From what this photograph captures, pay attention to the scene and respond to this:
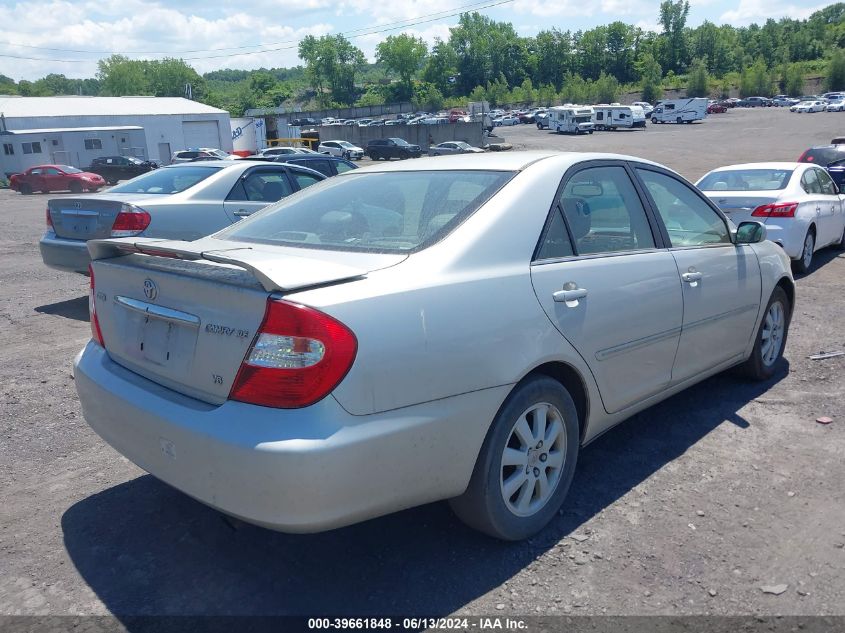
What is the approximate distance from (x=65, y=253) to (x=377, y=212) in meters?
5.44

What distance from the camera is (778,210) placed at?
8.89 metres

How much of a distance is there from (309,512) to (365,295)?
0.78m

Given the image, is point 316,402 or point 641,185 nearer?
point 316,402

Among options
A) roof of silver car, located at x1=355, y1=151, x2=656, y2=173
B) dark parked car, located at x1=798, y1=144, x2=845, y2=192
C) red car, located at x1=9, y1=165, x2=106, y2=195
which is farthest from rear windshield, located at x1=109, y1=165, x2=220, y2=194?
red car, located at x1=9, y1=165, x2=106, y2=195

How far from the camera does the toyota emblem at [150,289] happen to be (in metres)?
2.92

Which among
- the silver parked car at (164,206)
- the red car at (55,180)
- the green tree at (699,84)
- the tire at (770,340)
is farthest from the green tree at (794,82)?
the tire at (770,340)

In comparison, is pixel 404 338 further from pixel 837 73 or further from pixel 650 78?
pixel 650 78

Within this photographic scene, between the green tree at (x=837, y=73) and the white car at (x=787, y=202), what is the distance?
107m

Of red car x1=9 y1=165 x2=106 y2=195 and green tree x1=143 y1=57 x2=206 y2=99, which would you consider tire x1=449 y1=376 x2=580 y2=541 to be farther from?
green tree x1=143 y1=57 x2=206 y2=99

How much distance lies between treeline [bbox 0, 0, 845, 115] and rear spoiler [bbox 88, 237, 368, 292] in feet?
423

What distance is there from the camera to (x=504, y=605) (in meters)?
2.73

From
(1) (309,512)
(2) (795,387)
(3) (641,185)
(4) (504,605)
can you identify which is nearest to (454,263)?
(1) (309,512)

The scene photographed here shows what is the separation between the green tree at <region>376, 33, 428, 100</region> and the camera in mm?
148375

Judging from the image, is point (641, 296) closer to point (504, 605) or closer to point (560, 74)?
point (504, 605)
